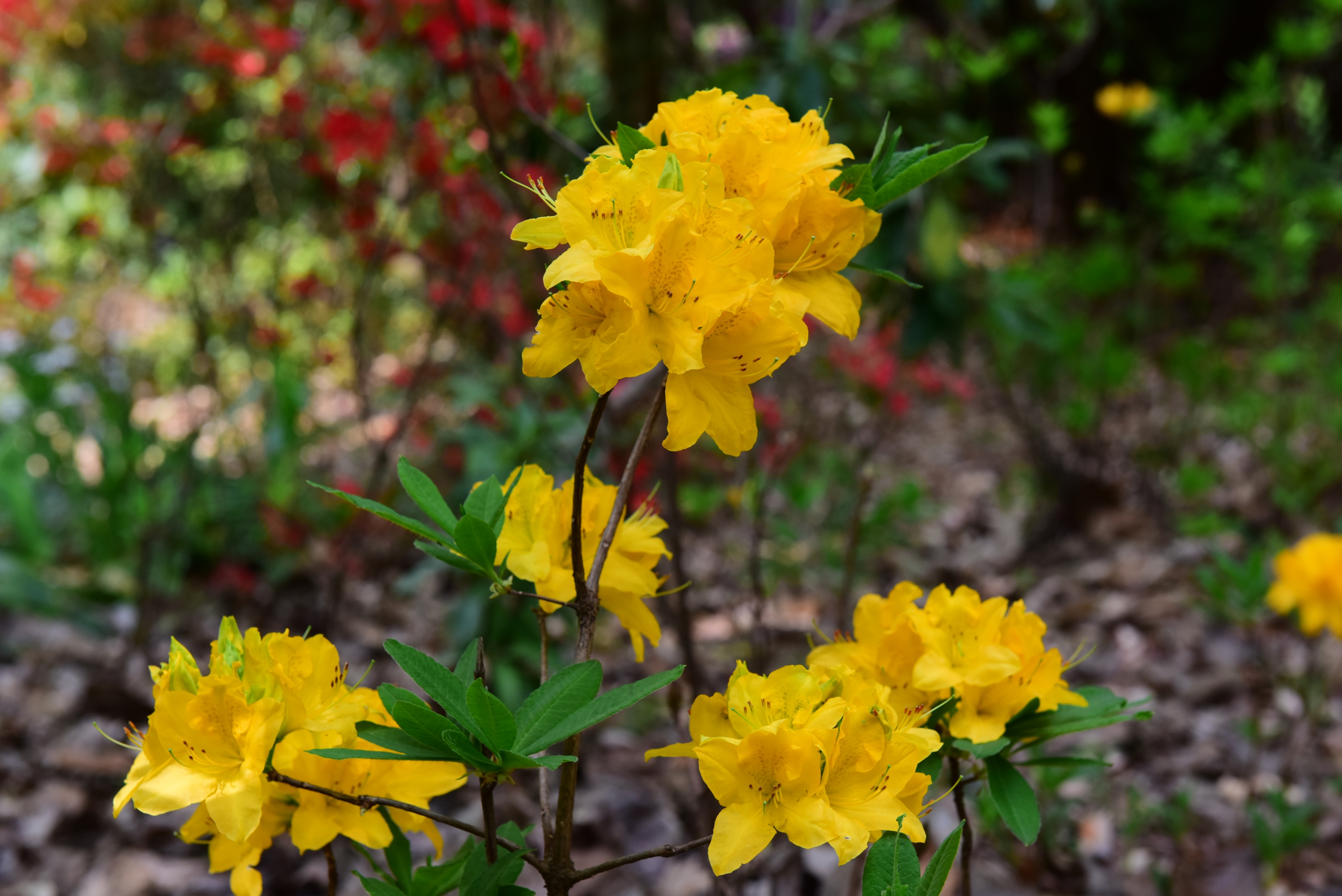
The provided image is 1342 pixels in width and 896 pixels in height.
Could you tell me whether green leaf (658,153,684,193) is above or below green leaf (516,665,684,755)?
above

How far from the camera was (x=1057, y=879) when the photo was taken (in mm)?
1497

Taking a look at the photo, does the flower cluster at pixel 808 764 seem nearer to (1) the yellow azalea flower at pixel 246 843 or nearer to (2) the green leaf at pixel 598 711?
(2) the green leaf at pixel 598 711

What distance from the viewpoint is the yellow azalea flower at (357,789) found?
2.15ft

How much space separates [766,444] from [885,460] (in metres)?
1.76

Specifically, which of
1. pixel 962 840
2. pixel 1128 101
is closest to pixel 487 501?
pixel 962 840

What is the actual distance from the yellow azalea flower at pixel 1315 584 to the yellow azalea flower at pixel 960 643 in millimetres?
1183

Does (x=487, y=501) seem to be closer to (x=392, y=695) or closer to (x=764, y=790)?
(x=392, y=695)

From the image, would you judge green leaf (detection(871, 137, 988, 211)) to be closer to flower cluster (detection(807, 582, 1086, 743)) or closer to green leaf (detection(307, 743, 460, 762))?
flower cluster (detection(807, 582, 1086, 743))

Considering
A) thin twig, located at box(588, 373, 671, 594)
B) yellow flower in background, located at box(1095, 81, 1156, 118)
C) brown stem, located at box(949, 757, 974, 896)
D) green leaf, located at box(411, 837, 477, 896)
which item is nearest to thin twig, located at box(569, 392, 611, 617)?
thin twig, located at box(588, 373, 671, 594)

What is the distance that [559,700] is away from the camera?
2.00ft

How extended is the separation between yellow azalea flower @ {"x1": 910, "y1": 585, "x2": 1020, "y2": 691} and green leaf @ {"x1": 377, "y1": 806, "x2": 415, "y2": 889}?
39 cm

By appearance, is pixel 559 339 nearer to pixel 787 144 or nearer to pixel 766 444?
pixel 787 144

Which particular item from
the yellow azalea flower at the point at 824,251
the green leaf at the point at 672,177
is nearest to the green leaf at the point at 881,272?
the yellow azalea flower at the point at 824,251

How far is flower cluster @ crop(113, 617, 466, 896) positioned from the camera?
0.59m
